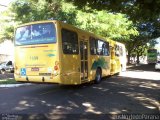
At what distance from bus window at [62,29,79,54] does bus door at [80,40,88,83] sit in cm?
76

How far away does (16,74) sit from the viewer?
14.8m

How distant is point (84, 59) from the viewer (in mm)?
16531

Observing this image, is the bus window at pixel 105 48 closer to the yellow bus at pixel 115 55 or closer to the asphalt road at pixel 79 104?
the yellow bus at pixel 115 55

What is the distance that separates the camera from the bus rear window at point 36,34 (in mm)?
13962

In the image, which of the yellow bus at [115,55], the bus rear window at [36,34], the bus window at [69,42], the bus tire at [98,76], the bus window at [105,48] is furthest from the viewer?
the yellow bus at [115,55]

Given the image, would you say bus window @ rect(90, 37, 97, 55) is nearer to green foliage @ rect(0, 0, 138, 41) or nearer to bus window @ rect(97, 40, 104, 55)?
bus window @ rect(97, 40, 104, 55)

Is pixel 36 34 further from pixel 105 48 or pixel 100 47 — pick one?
pixel 105 48

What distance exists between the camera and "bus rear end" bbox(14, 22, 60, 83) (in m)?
13.9

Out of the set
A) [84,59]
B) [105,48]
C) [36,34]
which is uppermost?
[36,34]

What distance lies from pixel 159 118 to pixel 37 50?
715 centimetres

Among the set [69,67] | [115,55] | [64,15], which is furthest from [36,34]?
[115,55]

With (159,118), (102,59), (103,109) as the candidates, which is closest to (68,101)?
(103,109)

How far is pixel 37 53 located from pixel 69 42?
5.23 ft

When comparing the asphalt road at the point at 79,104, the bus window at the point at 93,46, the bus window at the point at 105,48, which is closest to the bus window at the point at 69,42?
the asphalt road at the point at 79,104
